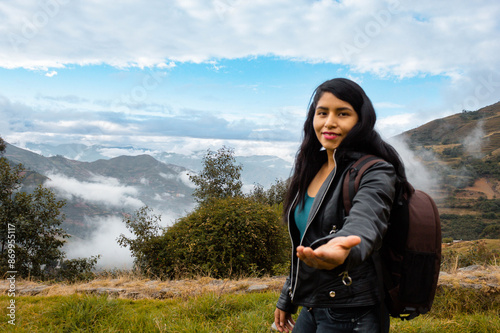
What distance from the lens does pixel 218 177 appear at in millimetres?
17094

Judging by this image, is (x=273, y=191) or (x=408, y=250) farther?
(x=273, y=191)

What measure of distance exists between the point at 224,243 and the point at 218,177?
366 inches

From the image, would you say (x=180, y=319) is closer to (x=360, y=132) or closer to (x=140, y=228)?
(x=360, y=132)

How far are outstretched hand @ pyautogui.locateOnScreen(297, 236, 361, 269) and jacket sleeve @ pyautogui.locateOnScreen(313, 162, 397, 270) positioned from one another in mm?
59

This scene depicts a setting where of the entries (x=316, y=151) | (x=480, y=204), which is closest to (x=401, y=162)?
(x=316, y=151)

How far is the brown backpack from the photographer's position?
1352mm

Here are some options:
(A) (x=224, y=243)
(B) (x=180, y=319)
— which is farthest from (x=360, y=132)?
(A) (x=224, y=243)

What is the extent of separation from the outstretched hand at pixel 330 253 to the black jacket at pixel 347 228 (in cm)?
12

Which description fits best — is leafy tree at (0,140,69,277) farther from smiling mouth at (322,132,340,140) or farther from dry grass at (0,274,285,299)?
smiling mouth at (322,132,340,140)

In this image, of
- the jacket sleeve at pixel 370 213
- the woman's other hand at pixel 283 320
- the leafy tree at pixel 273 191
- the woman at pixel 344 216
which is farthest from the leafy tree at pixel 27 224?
the jacket sleeve at pixel 370 213

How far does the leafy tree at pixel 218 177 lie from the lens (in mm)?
16688

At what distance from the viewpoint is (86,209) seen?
179 meters

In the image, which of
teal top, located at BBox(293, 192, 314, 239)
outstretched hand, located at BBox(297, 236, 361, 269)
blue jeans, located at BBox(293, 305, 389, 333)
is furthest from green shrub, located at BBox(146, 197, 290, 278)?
outstretched hand, located at BBox(297, 236, 361, 269)

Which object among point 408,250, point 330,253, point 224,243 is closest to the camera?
point 330,253
